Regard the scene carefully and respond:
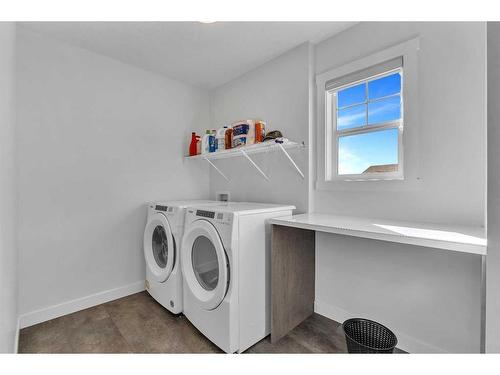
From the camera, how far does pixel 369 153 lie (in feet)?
6.05

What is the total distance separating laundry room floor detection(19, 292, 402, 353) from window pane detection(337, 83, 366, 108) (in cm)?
181

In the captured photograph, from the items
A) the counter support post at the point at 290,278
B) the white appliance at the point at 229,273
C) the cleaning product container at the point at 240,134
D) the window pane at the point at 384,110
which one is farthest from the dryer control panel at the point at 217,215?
the window pane at the point at 384,110

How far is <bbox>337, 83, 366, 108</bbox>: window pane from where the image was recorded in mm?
1873

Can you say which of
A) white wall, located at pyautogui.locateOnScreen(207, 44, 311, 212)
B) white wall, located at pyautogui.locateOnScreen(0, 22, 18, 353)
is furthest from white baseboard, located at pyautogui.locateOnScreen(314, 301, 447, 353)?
white wall, located at pyautogui.locateOnScreen(0, 22, 18, 353)

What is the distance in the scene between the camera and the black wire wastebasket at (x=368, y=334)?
1407mm

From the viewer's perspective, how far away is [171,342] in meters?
1.66

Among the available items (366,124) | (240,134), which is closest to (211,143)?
(240,134)

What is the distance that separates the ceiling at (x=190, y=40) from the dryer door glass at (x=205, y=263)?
5.55 ft

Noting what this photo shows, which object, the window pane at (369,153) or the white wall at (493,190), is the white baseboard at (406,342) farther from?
the window pane at (369,153)

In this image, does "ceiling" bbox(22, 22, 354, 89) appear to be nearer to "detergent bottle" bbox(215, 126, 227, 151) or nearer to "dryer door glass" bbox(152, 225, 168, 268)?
"detergent bottle" bbox(215, 126, 227, 151)

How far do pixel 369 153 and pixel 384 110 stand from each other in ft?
1.07

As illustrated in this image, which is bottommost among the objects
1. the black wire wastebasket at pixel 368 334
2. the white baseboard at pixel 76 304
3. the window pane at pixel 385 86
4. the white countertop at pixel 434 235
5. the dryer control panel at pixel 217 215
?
the white baseboard at pixel 76 304

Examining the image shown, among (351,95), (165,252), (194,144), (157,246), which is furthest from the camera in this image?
(194,144)

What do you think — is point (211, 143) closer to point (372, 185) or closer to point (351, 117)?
point (351, 117)
